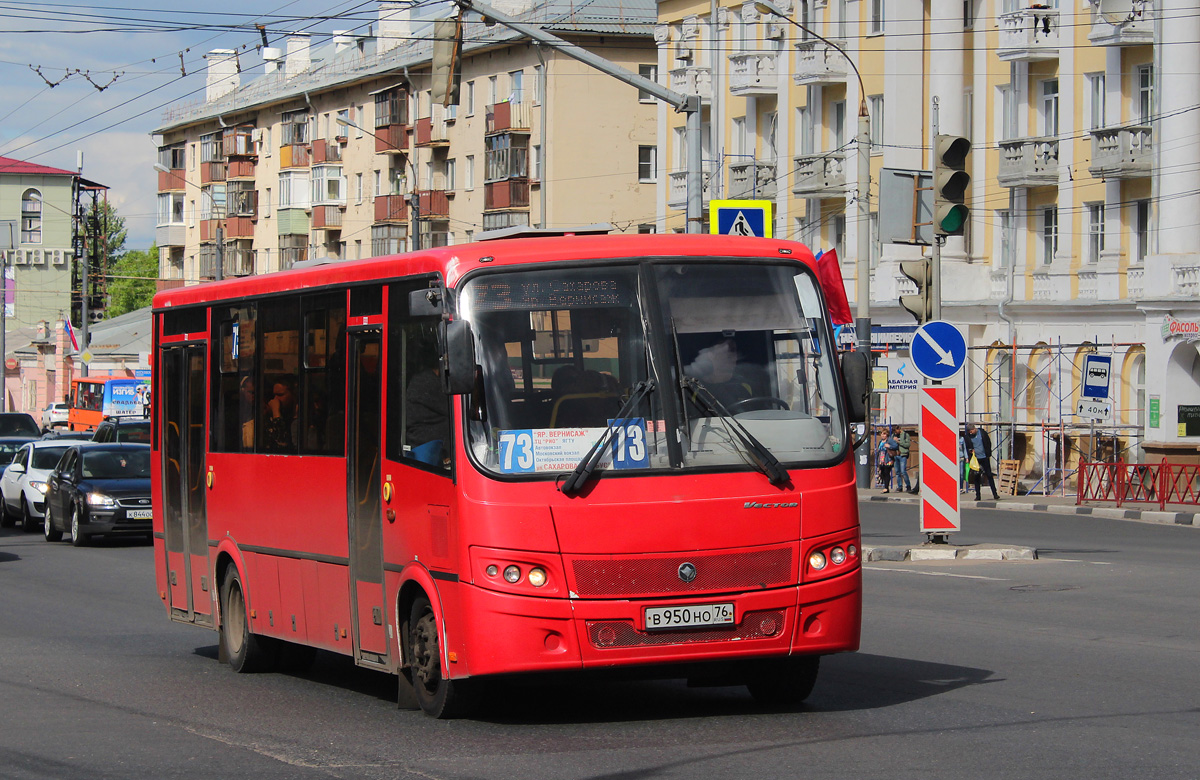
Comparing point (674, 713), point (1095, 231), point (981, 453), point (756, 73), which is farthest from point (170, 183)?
point (674, 713)

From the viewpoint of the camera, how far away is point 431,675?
31.8ft

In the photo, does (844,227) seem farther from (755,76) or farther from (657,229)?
(657,229)

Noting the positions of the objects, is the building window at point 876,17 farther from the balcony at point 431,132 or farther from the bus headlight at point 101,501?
the bus headlight at point 101,501

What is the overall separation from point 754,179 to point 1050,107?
11548mm

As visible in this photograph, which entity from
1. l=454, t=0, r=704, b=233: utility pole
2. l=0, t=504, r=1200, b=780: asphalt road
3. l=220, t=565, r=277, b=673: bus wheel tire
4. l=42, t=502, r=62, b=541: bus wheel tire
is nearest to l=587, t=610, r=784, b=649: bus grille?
l=0, t=504, r=1200, b=780: asphalt road

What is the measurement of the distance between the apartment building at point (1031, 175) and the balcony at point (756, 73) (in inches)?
2.6

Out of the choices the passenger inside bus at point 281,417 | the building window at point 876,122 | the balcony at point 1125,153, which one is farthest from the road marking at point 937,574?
the building window at point 876,122

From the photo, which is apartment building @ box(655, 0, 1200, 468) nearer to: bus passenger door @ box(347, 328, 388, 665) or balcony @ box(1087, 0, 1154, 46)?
balcony @ box(1087, 0, 1154, 46)

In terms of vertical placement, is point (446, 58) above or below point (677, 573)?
above

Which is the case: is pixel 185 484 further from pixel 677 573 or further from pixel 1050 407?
pixel 1050 407

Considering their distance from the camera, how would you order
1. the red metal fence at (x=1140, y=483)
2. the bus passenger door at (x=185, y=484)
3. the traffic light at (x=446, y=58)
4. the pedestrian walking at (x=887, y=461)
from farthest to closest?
the pedestrian walking at (x=887, y=461) → the red metal fence at (x=1140, y=483) → the traffic light at (x=446, y=58) → the bus passenger door at (x=185, y=484)

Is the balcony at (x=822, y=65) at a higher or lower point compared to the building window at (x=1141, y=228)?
higher

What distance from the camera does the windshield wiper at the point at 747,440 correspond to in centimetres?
930

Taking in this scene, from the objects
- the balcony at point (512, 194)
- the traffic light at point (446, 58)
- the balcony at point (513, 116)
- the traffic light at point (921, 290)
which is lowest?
the traffic light at point (921, 290)
